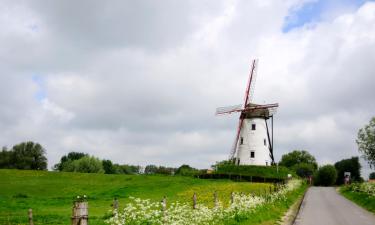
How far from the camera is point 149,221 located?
47.6ft

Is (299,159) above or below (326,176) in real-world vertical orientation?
above

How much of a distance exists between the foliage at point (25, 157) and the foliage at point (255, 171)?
70.0 meters

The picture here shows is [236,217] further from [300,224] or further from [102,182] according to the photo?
[102,182]

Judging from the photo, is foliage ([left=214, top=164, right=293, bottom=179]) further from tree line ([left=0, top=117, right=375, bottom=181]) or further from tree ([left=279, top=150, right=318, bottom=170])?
tree ([left=279, top=150, right=318, bottom=170])

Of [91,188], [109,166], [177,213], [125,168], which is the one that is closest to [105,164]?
[109,166]

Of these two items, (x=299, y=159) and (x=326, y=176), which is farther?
(x=299, y=159)

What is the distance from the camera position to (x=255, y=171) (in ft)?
255

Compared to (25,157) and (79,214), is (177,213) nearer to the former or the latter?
(79,214)

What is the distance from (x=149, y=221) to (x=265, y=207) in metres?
14.8

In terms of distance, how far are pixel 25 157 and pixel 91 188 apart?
81.9m

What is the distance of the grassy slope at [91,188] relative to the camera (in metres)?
39.1

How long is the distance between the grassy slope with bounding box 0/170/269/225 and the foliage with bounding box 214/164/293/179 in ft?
50.6

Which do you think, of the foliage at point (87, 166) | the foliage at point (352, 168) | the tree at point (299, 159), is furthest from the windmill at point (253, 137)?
the tree at point (299, 159)

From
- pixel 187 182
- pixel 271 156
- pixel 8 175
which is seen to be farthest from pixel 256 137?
pixel 8 175
